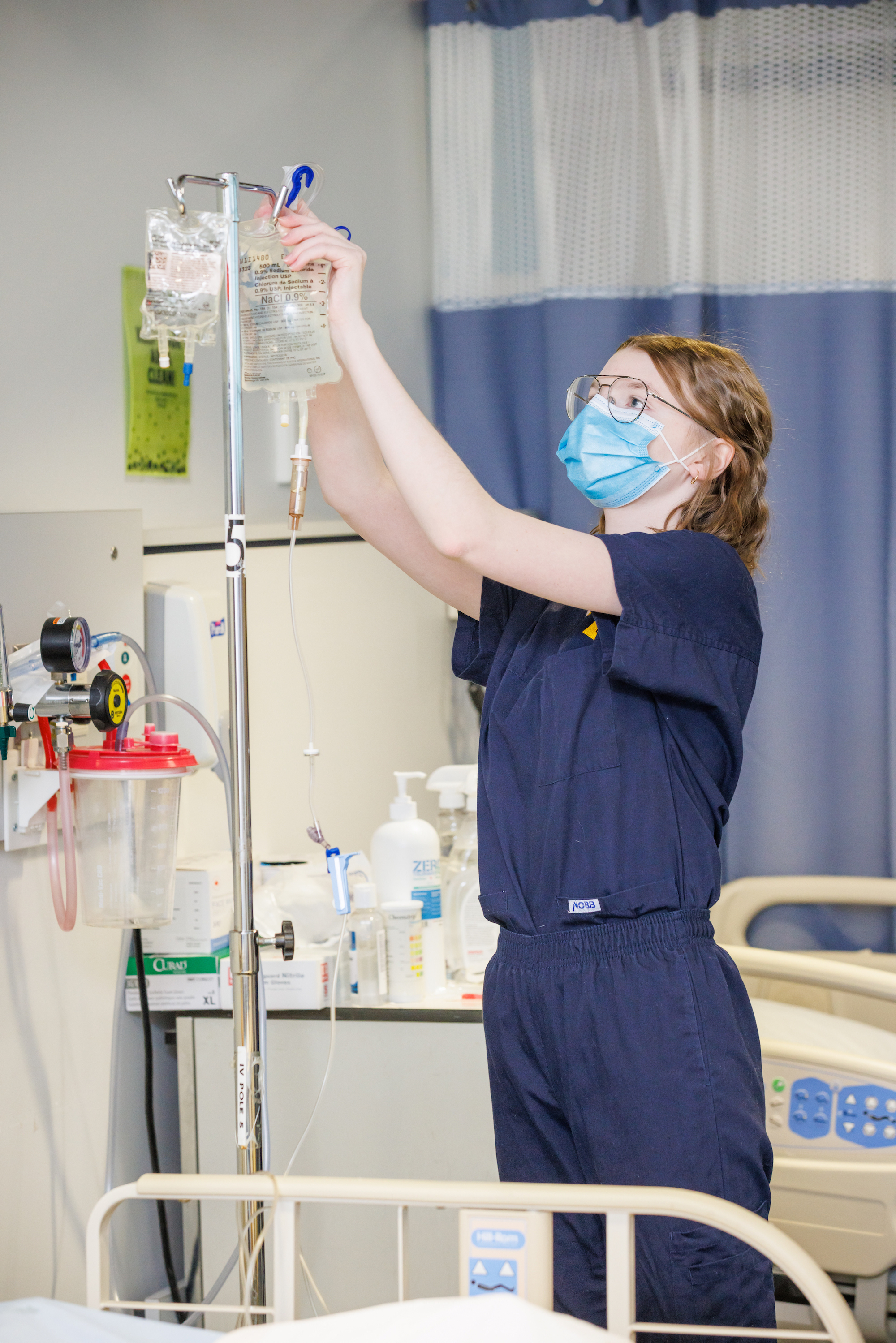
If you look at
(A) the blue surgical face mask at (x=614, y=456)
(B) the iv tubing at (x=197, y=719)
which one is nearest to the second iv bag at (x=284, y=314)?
(A) the blue surgical face mask at (x=614, y=456)

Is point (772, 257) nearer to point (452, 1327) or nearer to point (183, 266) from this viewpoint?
point (183, 266)

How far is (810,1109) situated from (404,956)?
0.60 meters

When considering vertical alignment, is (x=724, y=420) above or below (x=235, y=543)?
above

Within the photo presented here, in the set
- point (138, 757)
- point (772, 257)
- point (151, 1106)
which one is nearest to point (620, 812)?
point (138, 757)

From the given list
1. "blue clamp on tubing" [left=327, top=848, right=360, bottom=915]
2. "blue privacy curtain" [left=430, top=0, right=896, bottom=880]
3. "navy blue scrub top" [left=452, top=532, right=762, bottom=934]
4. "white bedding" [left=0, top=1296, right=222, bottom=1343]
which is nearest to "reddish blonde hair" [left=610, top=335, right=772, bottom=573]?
"navy blue scrub top" [left=452, top=532, right=762, bottom=934]

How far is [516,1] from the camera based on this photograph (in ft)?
7.64

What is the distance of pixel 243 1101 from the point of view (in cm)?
113

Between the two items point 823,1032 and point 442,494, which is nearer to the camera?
point 442,494

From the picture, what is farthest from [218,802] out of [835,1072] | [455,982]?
[835,1072]

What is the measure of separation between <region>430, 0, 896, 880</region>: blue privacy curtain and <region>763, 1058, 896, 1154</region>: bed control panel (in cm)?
71

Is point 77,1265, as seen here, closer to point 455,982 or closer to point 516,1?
point 455,982

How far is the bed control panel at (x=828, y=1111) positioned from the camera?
163cm

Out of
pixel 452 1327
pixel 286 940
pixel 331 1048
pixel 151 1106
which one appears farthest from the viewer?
pixel 151 1106

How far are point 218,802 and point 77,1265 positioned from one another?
0.66 m
